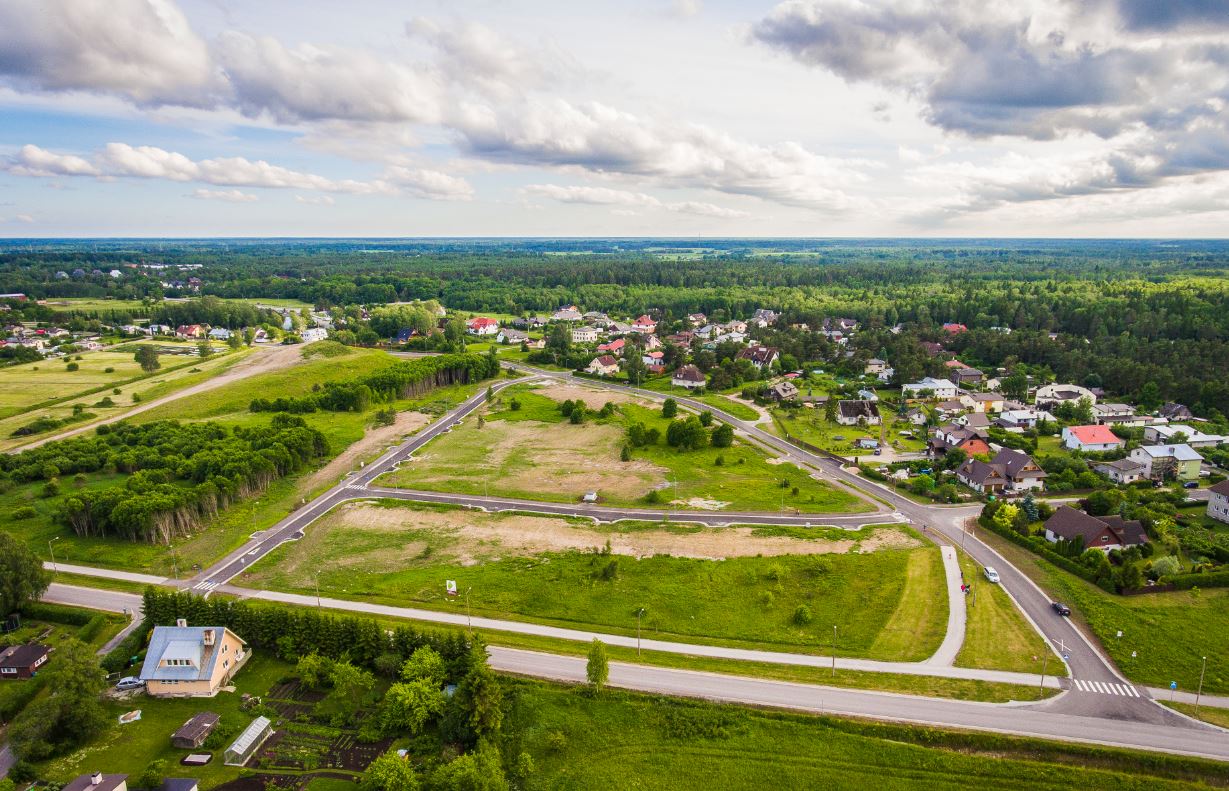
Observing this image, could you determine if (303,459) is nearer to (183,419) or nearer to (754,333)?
(183,419)

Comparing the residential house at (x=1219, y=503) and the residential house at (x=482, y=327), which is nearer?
the residential house at (x=1219, y=503)

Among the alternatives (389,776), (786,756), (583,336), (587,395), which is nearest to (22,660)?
(389,776)

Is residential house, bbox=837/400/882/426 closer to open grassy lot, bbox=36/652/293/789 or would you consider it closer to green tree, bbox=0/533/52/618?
open grassy lot, bbox=36/652/293/789

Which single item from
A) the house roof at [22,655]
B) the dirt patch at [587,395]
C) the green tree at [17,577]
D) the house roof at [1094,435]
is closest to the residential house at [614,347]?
the dirt patch at [587,395]

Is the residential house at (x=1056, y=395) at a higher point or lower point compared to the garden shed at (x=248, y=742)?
higher

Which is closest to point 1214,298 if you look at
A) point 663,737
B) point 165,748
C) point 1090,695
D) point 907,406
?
point 907,406

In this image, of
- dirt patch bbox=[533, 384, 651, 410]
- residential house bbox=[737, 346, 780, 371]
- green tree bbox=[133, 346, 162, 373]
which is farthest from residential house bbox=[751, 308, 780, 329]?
green tree bbox=[133, 346, 162, 373]

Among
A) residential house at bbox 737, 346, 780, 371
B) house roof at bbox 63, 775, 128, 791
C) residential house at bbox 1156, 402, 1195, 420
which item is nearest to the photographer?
house roof at bbox 63, 775, 128, 791

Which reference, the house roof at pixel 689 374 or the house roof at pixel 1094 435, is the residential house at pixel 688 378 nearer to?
the house roof at pixel 689 374
